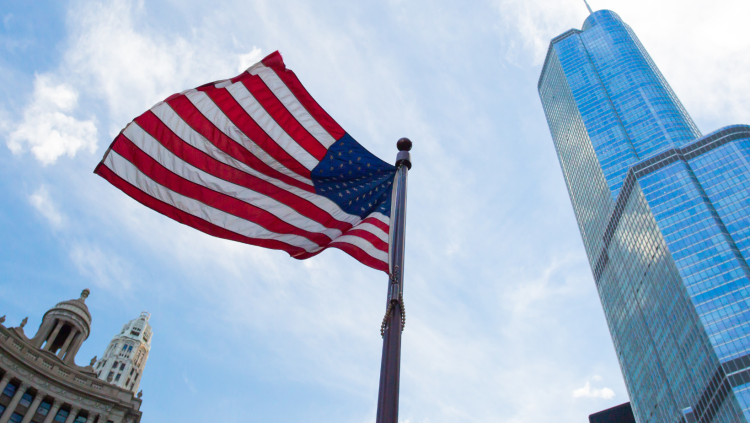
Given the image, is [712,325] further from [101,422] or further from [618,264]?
[101,422]

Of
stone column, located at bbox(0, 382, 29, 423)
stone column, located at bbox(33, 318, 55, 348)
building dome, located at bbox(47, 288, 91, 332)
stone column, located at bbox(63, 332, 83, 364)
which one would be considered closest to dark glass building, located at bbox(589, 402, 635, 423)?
building dome, located at bbox(47, 288, 91, 332)

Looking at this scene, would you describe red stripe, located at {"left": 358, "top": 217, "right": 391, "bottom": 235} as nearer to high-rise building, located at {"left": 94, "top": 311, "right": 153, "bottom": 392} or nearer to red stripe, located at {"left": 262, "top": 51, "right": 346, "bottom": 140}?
red stripe, located at {"left": 262, "top": 51, "right": 346, "bottom": 140}

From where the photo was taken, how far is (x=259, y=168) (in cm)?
1290

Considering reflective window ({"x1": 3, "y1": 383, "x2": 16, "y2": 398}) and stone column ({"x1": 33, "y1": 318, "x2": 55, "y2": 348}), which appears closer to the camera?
reflective window ({"x1": 3, "y1": 383, "x2": 16, "y2": 398})

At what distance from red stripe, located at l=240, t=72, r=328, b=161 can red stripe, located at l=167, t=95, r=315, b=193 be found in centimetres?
93

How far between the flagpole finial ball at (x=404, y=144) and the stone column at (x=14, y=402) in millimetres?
47798

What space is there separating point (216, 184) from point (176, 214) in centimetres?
110

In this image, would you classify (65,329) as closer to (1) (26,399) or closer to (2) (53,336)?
(2) (53,336)

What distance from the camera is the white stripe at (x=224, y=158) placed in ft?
40.8

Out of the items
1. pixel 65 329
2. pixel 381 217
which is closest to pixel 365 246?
pixel 381 217

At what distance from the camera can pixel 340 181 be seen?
1320 centimetres

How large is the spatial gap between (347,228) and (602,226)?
14338 centimetres

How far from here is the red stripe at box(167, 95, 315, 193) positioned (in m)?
12.6

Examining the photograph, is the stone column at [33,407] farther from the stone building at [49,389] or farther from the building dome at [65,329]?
the building dome at [65,329]
